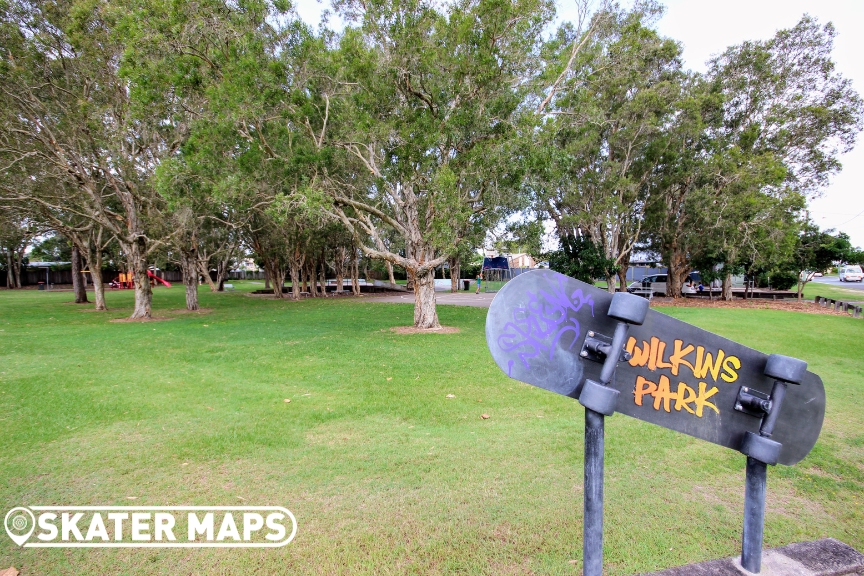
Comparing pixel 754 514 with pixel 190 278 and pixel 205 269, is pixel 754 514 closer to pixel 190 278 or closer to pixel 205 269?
pixel 190 278

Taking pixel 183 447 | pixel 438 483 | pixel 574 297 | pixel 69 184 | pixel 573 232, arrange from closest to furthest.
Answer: pixel 574 297 → pixel 438 483 → pixel 183 447 → pixel 69 184 → pixel 573 232

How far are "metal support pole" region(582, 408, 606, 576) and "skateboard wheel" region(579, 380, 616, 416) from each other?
0.41 feet

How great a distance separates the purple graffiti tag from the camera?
1.55 m

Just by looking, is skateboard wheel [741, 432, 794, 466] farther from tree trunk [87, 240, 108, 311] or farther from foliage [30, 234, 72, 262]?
foliage [30, 234, 72, 262]

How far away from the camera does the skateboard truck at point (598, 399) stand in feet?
4.79

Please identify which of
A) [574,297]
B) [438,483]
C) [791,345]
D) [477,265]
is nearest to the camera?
[574,297]

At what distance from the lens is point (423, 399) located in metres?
6.24

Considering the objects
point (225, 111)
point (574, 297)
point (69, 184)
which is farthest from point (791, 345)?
point (69, 184)

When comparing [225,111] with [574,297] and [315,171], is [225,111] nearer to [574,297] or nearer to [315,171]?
[315,171]

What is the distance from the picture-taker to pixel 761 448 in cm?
171

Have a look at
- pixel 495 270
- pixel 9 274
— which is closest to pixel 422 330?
pixel 495 270

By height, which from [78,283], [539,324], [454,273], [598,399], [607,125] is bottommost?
[598,399]

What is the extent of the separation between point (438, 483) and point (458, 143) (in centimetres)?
1000

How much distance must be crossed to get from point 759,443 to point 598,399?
2.45ft
